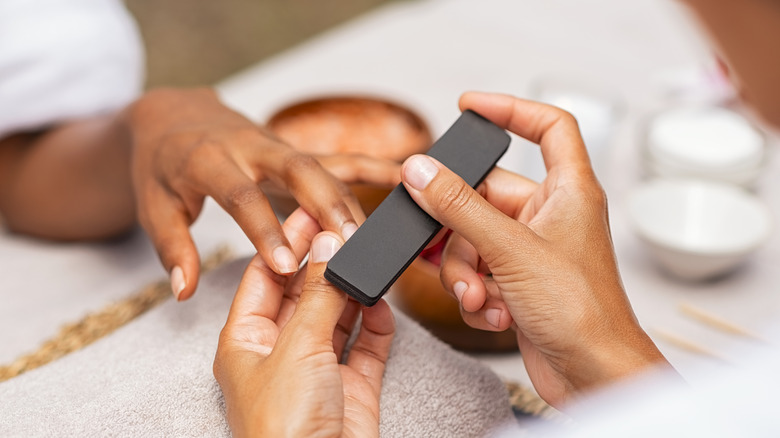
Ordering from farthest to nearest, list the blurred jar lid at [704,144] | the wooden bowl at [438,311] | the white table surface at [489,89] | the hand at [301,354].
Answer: the blurred jar lid at [704,144] < the white table surface at [489,89] < the wooden bowl at [438,311] < the hand at [301,354]

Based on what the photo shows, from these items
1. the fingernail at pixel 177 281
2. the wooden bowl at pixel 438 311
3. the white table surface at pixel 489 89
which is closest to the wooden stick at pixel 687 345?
the white table surface at pixel 489 89

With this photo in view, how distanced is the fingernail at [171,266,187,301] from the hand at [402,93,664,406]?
20cm

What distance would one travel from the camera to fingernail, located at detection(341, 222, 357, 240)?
0.55 meters

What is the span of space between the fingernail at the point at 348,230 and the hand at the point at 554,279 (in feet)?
0.17

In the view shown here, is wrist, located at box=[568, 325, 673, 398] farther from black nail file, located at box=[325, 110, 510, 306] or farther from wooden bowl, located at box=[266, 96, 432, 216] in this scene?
wooden bowl, located at box=[266, 96, 432, 216]

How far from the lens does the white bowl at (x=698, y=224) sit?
0.80m

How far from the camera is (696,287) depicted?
2.77 feet

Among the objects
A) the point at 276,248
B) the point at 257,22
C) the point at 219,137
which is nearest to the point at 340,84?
the point at 219,137

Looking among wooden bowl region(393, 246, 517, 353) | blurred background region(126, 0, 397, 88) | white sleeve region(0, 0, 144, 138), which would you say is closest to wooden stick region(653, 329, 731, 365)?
wooden bowl region(393, 246, 517, 353)

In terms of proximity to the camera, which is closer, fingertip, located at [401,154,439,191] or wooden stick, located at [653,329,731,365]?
fingertip, located at [401,154,439,191]

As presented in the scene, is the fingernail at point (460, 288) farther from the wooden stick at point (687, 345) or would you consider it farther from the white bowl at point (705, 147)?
the white bowl at point (705, 147)

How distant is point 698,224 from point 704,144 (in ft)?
0.46

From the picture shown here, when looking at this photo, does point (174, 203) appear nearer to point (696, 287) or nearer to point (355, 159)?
point (355, 159)

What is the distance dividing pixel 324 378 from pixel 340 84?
2.58 feet
